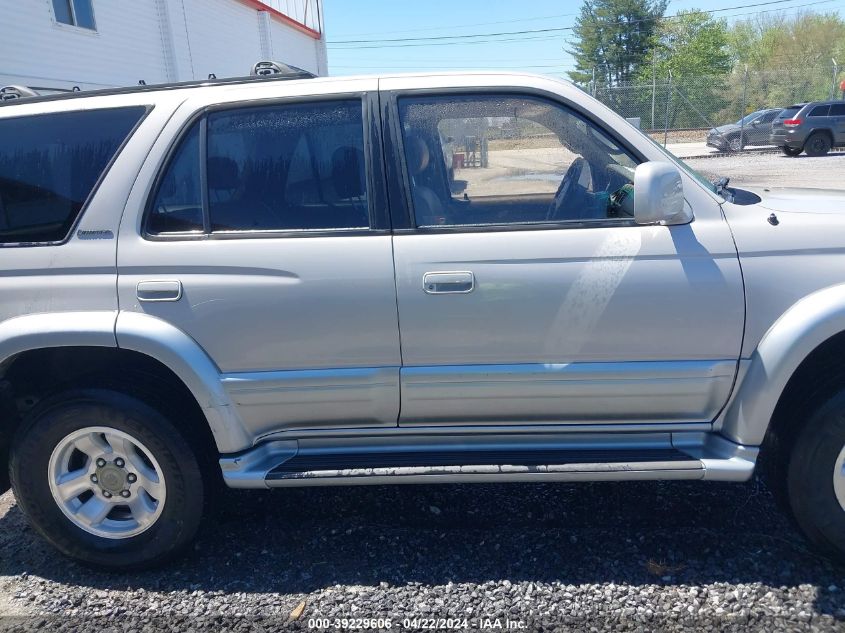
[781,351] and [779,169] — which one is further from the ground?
[781,351]

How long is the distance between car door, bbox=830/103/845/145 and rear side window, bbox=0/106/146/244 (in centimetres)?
A: 2360

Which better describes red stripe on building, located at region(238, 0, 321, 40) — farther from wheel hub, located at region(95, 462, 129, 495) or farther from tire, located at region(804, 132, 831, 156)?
wheel hub, located at region(95, 462, 129, 495)

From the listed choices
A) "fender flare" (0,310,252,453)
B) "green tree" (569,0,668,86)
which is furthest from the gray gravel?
"green tree" (569,0,668,86)

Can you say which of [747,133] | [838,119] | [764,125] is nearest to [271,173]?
[838,119]

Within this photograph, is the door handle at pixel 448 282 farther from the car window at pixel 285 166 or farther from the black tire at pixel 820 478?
the black tire at pixel 820 478

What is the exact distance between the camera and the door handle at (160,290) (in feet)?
8.59

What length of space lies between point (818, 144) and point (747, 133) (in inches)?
105

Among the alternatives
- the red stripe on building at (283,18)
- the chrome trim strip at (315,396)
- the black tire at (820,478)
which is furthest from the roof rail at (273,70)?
the red stripe on building at (283,18)

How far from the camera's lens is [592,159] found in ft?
9.11

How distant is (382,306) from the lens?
2.60 meters

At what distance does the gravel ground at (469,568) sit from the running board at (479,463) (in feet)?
1.47

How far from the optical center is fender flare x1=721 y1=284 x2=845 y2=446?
7.98 feet

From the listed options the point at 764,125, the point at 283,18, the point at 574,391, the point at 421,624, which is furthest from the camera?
the point at 764,125

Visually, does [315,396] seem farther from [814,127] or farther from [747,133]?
[747,133]
